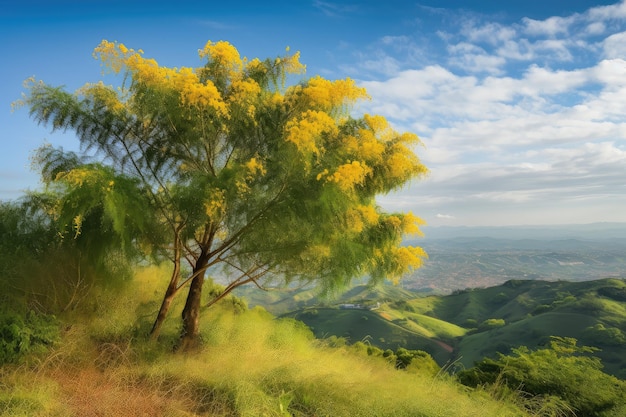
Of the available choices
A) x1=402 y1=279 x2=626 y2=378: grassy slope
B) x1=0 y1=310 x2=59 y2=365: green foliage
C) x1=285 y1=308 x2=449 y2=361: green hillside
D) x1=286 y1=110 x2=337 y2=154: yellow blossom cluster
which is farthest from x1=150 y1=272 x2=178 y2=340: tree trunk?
x1=285 y1=308 x2=449 y2=361: green hillside

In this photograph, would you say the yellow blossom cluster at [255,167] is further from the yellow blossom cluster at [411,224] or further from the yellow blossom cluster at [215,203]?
the yellow blossom cluster at [411,224]

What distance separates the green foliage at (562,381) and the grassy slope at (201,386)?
7.38 ft

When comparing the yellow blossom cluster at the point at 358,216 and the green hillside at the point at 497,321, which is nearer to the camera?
the yellow blossom cluster at the point at 358,216

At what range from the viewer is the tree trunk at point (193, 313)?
10117mm

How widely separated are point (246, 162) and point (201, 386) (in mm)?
4637

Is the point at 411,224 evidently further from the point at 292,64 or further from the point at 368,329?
the point at 368,329

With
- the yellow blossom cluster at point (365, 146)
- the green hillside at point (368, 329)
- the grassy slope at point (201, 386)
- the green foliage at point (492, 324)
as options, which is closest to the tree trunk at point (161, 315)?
the grassy slope at point (201, 386)

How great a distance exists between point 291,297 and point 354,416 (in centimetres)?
18328

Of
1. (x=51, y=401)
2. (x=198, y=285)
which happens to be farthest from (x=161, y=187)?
(x=51, y=401)

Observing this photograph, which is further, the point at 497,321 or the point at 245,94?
the point at 497,321

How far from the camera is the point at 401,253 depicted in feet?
34.6

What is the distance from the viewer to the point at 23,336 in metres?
7.19

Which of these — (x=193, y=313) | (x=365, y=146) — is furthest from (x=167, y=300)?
(x=365, y=146)

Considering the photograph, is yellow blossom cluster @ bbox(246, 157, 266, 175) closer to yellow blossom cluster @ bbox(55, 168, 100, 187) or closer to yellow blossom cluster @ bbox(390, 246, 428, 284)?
yellow blossom cluster @ bbox(55, 168, 100, 187)
